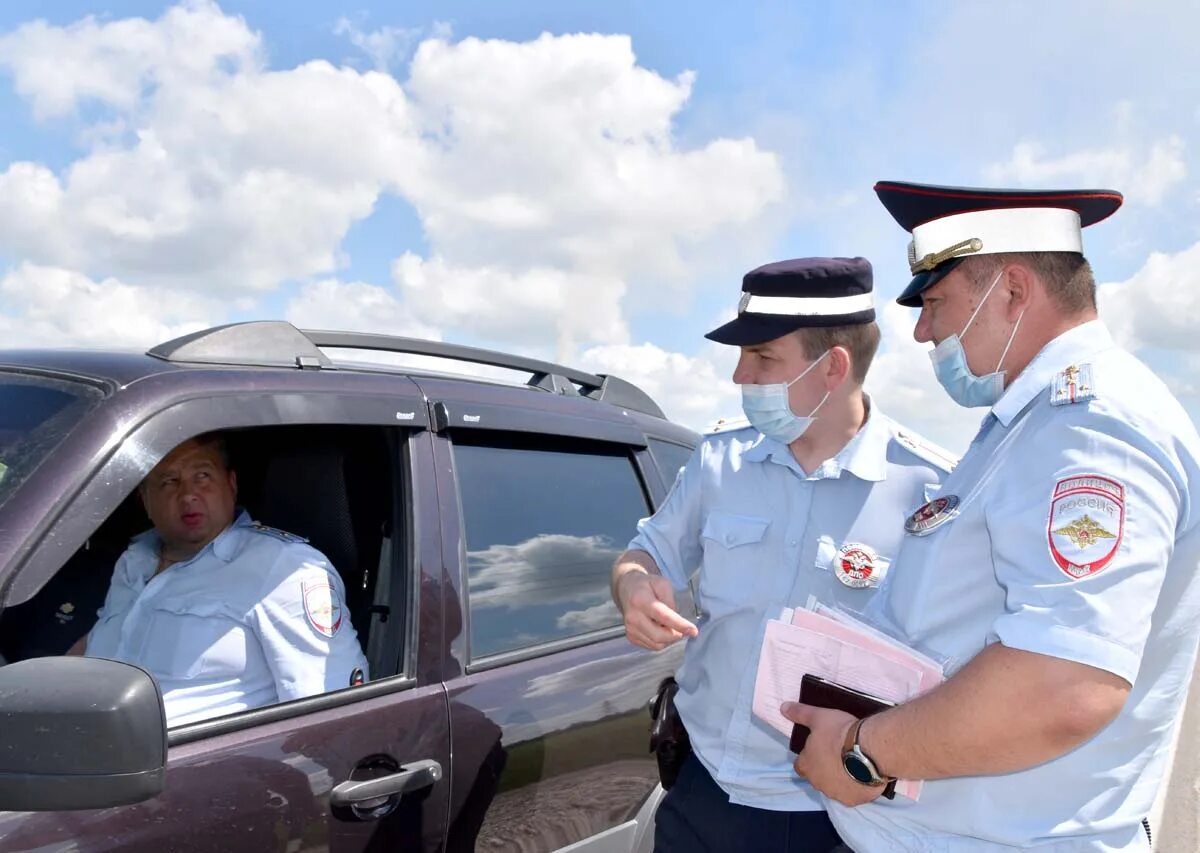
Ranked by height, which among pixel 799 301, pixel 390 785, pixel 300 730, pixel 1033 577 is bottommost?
pixel 390 785

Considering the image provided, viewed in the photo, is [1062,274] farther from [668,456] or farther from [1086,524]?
[668,456]

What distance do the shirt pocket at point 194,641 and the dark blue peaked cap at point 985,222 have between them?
5.56 ft

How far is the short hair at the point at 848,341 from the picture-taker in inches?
91.4

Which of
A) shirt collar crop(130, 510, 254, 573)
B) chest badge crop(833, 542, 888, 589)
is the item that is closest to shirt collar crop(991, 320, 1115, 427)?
chest badge crop(833, 542, 888, 589)

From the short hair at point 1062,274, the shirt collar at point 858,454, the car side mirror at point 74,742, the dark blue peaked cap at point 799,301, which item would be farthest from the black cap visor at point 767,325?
the car side mirror at point 74,742

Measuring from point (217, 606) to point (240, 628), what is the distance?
10 centimetres

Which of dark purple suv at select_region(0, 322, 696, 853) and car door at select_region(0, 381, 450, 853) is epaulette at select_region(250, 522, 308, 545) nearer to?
dark purple suv at select_region(0, 322, 696, 853)

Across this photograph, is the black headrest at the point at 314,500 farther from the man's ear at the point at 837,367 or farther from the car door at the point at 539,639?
the man's ear at the point at 837,367

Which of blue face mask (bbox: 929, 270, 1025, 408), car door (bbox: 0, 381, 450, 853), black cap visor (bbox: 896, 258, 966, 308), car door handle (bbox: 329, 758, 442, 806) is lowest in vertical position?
car door handle (bbox: 329, 758, 442, 806)

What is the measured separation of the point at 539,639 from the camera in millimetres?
2449

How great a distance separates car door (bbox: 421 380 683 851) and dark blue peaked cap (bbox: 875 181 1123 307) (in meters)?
1.19

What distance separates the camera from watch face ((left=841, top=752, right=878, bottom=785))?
139 centimetres

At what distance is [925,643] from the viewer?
1.45 metres

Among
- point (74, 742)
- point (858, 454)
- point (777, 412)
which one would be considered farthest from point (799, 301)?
point (74, 742)
